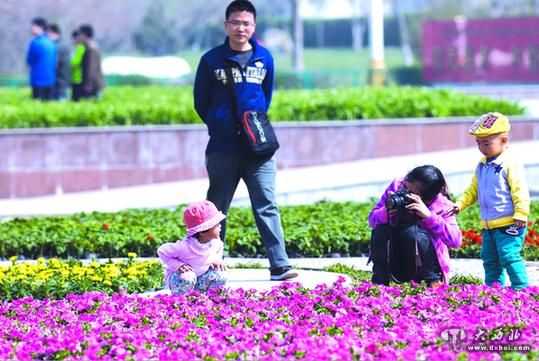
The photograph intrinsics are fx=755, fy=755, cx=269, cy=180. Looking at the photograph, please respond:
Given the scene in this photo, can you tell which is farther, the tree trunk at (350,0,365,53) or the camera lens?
the tree trunk at (350,0,365,53)

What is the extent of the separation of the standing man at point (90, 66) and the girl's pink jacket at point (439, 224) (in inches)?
352

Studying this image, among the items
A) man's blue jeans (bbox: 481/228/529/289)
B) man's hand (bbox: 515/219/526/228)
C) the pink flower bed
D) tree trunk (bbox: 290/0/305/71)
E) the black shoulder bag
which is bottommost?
the pink flower bed

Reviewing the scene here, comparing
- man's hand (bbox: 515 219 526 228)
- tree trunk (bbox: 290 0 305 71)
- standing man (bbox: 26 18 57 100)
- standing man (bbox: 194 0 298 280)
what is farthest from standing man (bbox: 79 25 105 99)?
tree trunk (bbox: 290 0 305 71)

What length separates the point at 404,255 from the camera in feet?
14.7

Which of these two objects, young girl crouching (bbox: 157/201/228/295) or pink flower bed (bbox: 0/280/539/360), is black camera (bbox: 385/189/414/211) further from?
young girl crouching (bbox: 157/201/228/295)

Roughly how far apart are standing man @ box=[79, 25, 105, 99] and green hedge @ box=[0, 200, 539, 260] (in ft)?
18.6

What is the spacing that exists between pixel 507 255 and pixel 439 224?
47cm

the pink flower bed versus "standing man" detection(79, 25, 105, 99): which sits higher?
"standing man" detection(79, 25, 105, 99)

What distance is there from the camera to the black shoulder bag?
5.07m

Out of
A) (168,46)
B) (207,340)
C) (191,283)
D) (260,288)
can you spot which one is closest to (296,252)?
(260,288)

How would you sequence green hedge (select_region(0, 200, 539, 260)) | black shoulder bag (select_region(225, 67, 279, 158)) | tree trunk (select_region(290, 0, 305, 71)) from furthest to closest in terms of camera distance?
tree trunk (select_region(290, 0, 305, 71)) → green hedge (select_region(0, 200, 539, 260)) → black shoulder bag (select_region(225, 67, 279, 158))

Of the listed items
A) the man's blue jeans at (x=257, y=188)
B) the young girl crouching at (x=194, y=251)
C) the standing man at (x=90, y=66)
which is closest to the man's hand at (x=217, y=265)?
the young girl crouching at (x=194, y=251)

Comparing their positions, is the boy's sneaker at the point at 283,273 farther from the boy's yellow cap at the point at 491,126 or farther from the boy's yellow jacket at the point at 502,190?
the boy's yellow cap at the point at 491,126

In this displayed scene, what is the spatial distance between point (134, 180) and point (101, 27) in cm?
4252
